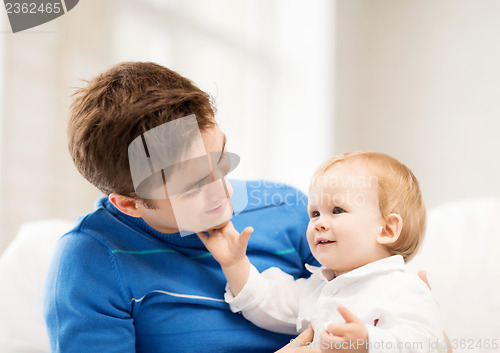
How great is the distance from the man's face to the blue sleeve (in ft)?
0.41

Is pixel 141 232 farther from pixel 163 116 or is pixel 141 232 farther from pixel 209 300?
pixel 163 116

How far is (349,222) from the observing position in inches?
37.2

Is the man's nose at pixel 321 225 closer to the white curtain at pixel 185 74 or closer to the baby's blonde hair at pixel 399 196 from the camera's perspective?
the baby's blonde hair at pixel 399 196

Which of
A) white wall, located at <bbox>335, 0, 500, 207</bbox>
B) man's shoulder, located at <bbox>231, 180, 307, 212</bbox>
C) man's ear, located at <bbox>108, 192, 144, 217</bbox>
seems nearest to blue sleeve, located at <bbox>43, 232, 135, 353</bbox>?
man's ear, located at <bbox>108, 192, 144, 217</bbox>

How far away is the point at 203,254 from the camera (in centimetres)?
104

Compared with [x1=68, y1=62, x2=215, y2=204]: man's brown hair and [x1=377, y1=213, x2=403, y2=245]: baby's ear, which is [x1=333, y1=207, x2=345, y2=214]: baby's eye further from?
[x1=68, y1=62, x2=215, y2=204]: man's brown hair

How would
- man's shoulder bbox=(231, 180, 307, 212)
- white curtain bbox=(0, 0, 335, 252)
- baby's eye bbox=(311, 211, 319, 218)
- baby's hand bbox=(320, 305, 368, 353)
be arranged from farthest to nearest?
1. white curtain bbox=(0, 0, 335, 252)
2. man's shoulder bbox=(231, 180, 307, 212)
3. baby's eye bbox=(311, 211, 319, 218)
4. baby's hand bbox=(320, 305, 368, 353)

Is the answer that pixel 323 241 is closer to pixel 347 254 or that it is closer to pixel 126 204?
pixel 347 254

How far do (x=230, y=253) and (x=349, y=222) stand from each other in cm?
22

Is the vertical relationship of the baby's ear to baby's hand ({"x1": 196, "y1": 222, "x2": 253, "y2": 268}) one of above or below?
above

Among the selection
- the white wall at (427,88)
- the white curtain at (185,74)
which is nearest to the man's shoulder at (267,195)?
the white curtain at (185,74)

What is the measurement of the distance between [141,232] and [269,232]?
27 cm

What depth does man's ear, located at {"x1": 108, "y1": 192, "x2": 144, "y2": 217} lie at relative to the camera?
0.92 metres

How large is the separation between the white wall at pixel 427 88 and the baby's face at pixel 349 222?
227 cm
